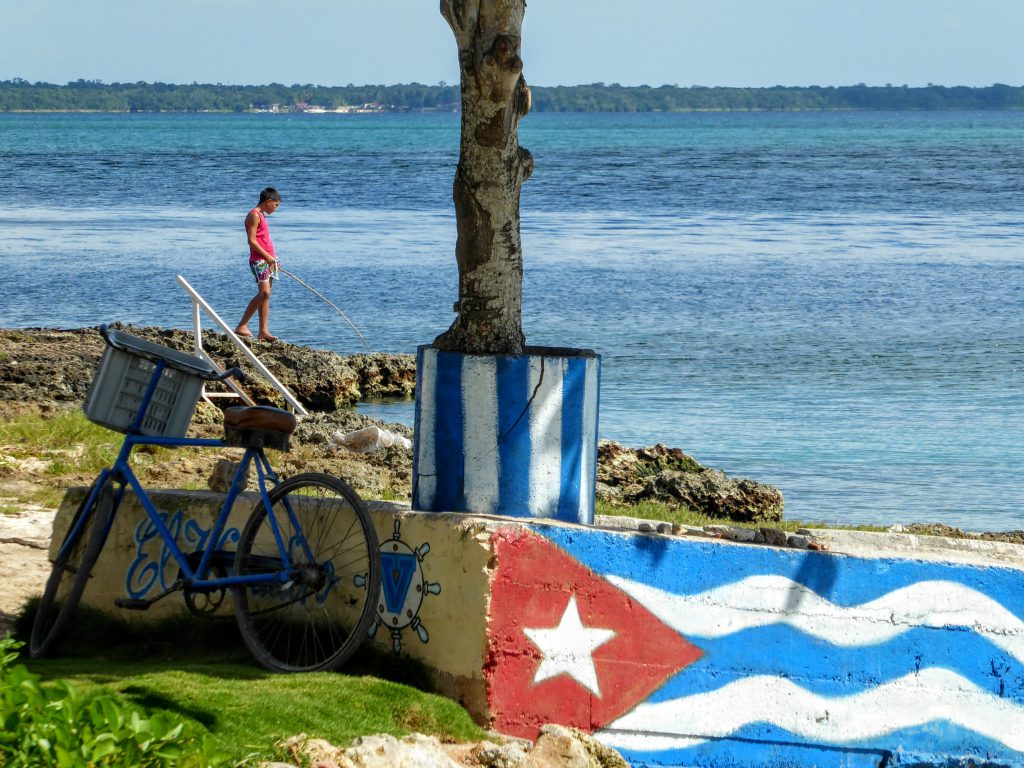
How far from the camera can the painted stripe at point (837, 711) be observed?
5.56 m

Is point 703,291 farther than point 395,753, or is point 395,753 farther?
point 703,291

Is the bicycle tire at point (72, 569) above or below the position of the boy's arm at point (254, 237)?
below

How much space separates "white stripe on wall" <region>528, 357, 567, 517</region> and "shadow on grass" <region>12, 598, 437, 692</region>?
85 centimetres

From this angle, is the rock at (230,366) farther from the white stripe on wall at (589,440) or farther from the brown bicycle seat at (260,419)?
the white stripe on wall at (589,440)

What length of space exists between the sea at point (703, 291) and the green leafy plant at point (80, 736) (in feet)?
28.6

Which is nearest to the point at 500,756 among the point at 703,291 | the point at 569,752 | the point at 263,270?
the point at 569,752

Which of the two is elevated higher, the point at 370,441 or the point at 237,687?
the point at 237,687

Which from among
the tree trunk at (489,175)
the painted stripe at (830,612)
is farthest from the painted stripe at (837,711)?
the tree trunk at (489,175)

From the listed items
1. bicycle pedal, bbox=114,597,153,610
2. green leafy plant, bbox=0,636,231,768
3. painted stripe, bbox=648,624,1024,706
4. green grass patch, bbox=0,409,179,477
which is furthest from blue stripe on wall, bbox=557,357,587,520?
green grass patch, bbox=0,409,179,477

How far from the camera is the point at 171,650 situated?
584 cm

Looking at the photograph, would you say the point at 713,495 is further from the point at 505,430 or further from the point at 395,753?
the point at 395,753

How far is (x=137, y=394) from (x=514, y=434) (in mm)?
1539

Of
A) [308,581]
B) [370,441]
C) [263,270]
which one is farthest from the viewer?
[263,270]

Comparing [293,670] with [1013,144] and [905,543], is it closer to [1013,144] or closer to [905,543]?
[905,543]
